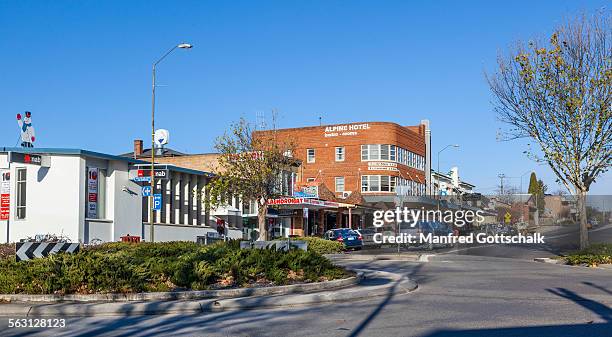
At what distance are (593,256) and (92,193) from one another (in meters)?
21.3

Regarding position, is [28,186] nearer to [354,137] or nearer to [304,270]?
[304,270]

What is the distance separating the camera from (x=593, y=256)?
26875 mm

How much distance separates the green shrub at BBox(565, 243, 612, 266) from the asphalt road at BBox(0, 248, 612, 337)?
10.9m

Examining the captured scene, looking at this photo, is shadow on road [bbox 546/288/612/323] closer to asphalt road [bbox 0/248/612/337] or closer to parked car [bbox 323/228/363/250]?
asphalt road [bbox 0/248/612/337]

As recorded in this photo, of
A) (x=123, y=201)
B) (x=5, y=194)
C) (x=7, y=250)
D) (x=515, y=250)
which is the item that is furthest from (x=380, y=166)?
(x=7, y=250)

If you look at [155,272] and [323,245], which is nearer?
[155,272]

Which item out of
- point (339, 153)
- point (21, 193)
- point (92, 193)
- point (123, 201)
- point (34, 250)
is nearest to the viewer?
point (34, 250)

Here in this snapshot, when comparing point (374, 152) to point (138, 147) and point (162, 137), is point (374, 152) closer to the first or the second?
point (138, 147)

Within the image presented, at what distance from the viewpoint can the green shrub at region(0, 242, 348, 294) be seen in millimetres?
14094

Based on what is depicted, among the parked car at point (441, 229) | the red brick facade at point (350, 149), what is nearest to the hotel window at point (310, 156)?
the red brick facade at point (350, 149)

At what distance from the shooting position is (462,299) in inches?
571

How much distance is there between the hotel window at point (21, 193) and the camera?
30.9m

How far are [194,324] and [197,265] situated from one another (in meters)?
4.04

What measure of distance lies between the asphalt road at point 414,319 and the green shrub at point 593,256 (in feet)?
35.8
